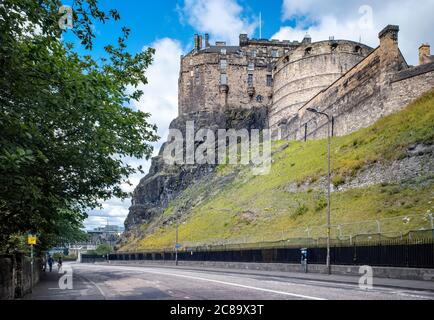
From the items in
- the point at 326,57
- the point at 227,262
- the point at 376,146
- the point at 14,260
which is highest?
the point at 326,57

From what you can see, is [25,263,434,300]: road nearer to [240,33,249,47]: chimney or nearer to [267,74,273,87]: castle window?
[267,74,273,87]: castle window

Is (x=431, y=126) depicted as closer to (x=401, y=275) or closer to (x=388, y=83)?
(x=388, y=83)

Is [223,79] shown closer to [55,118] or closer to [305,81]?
[305,81]

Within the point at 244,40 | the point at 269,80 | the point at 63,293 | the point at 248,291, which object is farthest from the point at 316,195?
the point at 244,40

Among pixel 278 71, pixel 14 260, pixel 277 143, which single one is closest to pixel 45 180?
pixel 14 260

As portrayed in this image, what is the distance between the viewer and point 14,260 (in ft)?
49.5

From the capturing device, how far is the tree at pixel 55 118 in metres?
8.94

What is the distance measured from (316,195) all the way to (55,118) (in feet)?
130

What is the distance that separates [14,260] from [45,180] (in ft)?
12.7

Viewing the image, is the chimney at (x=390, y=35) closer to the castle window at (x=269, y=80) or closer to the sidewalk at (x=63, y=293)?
the sidewalk at (x=63, y=293)

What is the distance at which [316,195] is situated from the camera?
4784 cm

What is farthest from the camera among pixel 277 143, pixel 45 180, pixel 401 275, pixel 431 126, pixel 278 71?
pixel 278 71

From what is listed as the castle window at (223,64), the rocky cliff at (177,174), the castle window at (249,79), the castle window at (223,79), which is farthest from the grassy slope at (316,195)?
the castle window at (223,64)
